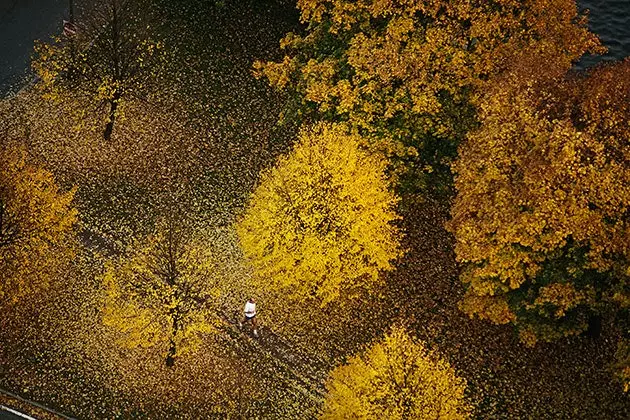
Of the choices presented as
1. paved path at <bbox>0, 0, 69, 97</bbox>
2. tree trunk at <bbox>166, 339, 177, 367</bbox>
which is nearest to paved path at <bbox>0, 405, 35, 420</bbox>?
tree trunk at <bbox>166, 339, 177, 367</bbox>

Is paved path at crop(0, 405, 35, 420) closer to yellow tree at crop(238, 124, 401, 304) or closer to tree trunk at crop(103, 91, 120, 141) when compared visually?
yellow tree at crop(238, 124, 401, 304)

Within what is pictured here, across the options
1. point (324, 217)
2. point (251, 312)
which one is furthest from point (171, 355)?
point (324, 217)

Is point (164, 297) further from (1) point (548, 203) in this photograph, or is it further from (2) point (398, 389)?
(1) point (548, 203)

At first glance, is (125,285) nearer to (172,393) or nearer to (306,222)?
(172,393)

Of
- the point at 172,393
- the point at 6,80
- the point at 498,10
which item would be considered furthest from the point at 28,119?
the point at 498,10

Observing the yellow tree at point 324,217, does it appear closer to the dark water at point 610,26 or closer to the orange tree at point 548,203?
the orange tree at point 548,203
